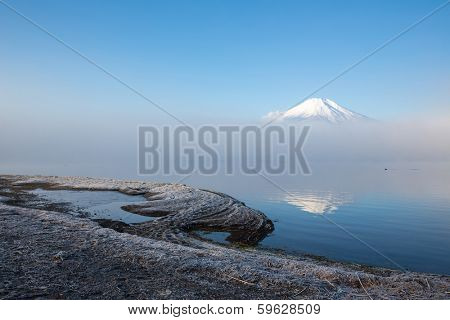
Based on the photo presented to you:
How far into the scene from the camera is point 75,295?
7.38 m

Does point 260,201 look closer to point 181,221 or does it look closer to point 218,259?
point 181,221

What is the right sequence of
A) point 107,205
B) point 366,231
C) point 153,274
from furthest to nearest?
point 107,205
point 366,231
point 153,274

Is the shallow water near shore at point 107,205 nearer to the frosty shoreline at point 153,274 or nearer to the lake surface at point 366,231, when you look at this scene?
the lake surface at point 366,231

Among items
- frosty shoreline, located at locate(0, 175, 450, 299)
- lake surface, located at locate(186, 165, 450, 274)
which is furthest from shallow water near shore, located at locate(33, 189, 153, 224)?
frosty shoreline, located at locate(0, 175, 450, 299)

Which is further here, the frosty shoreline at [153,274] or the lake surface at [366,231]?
the lake surface at [366,231]

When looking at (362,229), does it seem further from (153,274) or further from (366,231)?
(153,274)

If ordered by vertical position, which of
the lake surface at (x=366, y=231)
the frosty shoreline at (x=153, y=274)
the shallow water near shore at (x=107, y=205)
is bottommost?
the lake surface at (x=366, y=231)

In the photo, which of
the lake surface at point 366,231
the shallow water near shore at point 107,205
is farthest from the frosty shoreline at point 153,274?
the shallow water near shore at point 107,205

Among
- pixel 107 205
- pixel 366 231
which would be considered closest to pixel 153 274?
pixel 366 231

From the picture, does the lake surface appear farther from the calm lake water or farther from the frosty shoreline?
the frosty shoreline

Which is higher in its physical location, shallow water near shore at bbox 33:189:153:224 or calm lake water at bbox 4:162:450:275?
shallow water near shore at bbox 33:189:153:224

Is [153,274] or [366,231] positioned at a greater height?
[153,274]
